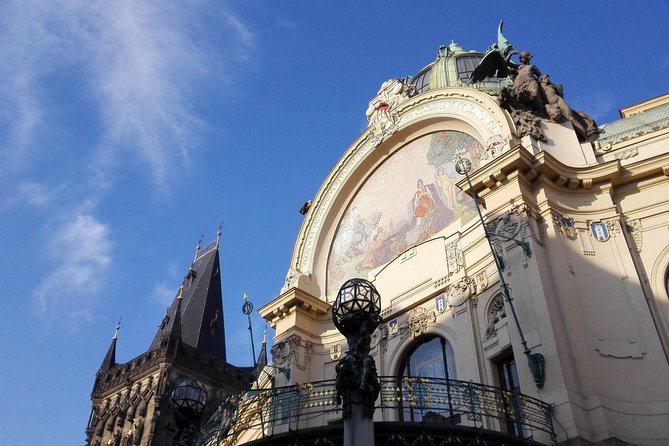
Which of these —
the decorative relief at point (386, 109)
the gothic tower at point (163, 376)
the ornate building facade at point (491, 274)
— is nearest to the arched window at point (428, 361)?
the ornate building facade at point (491, 274)

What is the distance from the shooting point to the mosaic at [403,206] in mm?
19344

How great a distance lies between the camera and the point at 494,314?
15727 mm

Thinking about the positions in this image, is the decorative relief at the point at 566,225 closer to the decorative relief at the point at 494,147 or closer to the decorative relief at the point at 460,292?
the decorative relief at the point at 494,147

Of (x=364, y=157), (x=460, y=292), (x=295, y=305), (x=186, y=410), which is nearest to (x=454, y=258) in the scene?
(x=460, y=292)

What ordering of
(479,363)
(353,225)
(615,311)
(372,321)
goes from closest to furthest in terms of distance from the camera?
(372,321) → (615,311) → (479,363) → (353,225)

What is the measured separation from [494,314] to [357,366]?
7120mm

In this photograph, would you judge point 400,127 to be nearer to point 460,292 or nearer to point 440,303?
point 440,303

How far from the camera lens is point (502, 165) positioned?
53.0 feet

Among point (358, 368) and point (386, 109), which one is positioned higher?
point (386, 109)

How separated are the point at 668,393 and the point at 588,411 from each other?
5.92ft

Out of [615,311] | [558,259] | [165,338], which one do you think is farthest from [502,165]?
[165,338]

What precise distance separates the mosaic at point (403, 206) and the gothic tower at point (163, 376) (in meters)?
26.5

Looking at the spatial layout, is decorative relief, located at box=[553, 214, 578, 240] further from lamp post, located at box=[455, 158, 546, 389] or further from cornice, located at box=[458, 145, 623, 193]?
lamp post, located at box=[455, 158, 546, 389]

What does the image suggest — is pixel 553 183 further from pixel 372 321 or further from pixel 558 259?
pixel 372 321
